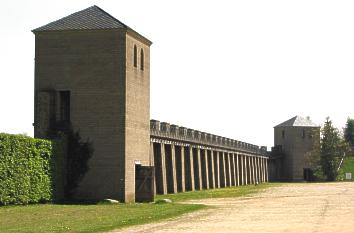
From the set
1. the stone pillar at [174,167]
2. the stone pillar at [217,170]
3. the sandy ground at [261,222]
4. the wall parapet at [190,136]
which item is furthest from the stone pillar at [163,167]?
the sandy ground at [261,222]

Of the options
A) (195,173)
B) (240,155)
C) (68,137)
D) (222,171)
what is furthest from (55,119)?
(240,155)

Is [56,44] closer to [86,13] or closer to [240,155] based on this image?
[86,13]

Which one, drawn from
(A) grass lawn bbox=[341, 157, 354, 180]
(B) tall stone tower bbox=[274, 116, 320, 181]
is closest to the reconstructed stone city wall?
(B) tall stone tower bbox=[274, 116, 320, 181]

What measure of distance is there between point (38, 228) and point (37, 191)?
12.3 meters

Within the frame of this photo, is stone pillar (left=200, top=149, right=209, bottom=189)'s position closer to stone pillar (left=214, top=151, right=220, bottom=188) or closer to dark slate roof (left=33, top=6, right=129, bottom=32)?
stone pillar (left=214, top=151, right=220, bottom=188)

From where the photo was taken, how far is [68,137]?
3553 cm

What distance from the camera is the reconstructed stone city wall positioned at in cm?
4600

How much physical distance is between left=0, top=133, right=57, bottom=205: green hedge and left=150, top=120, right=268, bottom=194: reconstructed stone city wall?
36.8 feet

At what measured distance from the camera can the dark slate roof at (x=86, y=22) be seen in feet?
117

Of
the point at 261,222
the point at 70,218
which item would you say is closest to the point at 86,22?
the point at 70,218

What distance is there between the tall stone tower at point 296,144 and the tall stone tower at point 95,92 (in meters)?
68.9

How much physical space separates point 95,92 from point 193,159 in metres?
23.2

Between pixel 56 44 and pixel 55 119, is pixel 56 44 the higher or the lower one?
the higher one

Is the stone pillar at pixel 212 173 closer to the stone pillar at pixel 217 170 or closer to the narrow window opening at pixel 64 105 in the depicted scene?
the stone pillar at pixel 217 170
